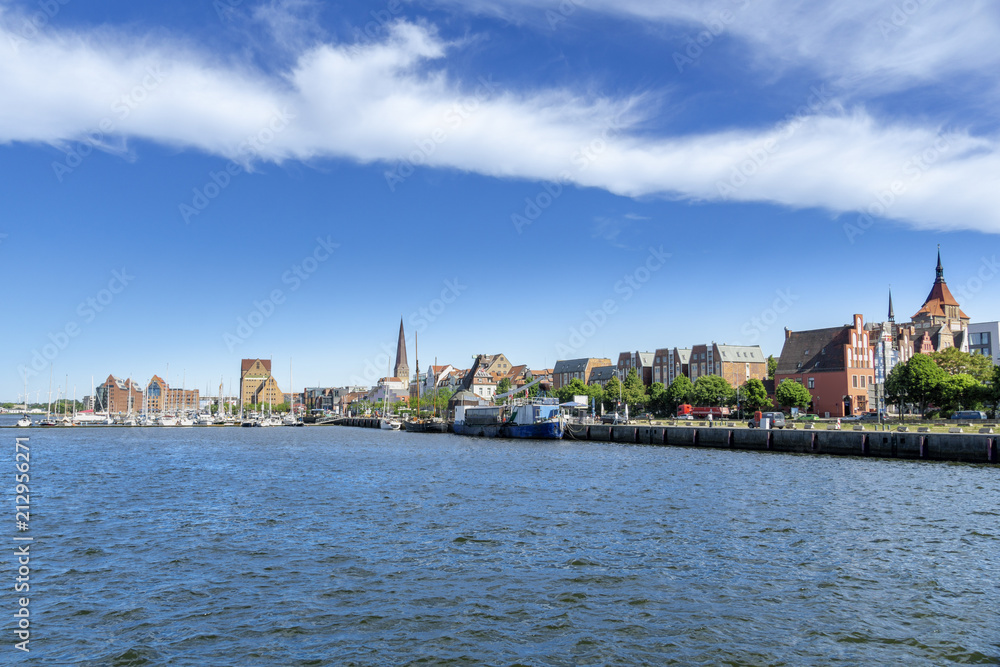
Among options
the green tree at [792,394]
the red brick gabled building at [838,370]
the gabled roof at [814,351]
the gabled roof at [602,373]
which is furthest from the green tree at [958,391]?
the gabled roof at [602,373]

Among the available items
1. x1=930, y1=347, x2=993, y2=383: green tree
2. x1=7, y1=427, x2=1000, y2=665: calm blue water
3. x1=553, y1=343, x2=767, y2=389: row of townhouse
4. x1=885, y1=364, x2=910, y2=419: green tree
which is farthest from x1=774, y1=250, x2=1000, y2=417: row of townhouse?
x1=7, y1=427, x2=1000, y2=665: calm blue water

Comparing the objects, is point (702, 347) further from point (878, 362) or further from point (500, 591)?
point (500, 591)

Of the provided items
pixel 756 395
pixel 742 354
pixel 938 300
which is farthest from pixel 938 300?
pixel 756 395

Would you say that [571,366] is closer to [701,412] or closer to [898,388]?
[701,412]

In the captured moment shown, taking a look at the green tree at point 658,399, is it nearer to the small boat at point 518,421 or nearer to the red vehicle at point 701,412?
the red vehicle at point 701,412

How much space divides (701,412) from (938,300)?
300 ft

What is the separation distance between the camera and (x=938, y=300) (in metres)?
160

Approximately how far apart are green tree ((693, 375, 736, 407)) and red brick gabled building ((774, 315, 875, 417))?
9712 millimetres

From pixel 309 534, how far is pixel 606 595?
11295 millimetres

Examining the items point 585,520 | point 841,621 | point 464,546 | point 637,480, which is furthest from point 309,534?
point 637,480

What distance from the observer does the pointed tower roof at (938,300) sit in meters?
156

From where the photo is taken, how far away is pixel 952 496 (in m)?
30.6

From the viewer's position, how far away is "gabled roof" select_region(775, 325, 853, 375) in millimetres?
101000

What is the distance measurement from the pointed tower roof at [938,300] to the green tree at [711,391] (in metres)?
75.5
